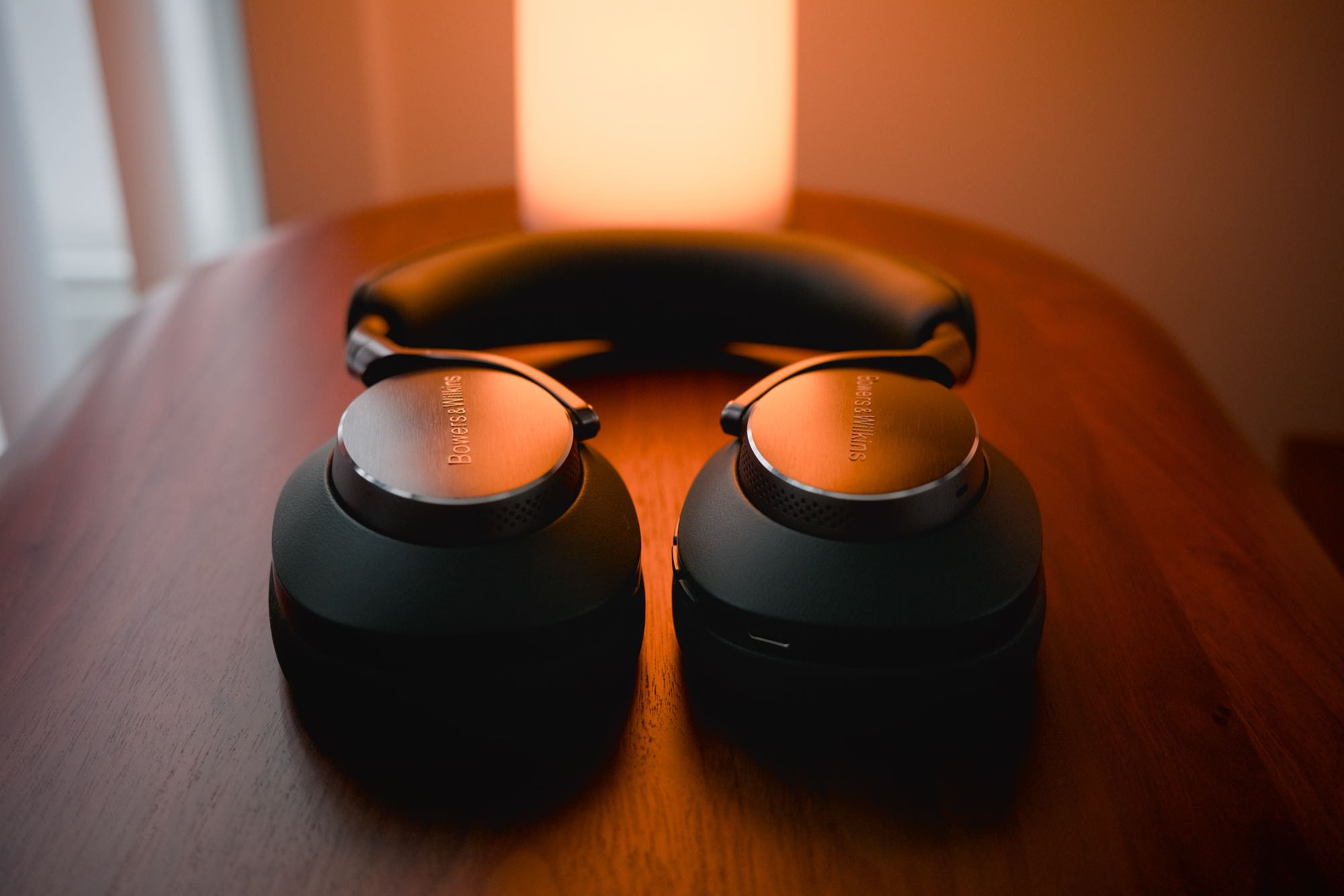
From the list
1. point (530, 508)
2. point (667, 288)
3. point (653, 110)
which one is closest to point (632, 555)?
point (530, 508)

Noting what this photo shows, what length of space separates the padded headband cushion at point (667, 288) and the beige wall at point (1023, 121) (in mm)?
649

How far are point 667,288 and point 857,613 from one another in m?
0.29

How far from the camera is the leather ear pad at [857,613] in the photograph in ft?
0.96

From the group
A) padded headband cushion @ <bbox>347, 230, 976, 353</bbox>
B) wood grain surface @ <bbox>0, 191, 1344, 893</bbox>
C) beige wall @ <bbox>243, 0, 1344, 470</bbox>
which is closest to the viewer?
wood grain surface @ <bbox>0, 191, 1344, 893</bbox>

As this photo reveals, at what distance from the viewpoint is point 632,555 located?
0.32 metres

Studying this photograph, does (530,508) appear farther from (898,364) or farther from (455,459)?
(898,364)

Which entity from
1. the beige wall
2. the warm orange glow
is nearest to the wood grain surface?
the warm orange glow

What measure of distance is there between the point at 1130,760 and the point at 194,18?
1169 mm

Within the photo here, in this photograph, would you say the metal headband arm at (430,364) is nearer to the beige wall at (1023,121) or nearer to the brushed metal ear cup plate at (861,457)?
the brushed metal ear cup plate at (861,457)

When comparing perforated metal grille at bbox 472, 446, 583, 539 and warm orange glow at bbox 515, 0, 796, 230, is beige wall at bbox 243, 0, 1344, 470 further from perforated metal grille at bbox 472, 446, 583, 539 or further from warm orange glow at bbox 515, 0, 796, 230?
perforated metal grille at bbox 472, 446, 583, 539

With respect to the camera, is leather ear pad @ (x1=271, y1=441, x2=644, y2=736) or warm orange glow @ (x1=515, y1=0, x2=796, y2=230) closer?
leather ear pad @ (x1=271, y1=441, x2=644, y2=736)

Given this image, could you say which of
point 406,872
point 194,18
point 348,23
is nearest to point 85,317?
point 194,18

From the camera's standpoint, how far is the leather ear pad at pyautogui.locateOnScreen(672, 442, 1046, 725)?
0.96ft

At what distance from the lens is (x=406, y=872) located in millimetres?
272
